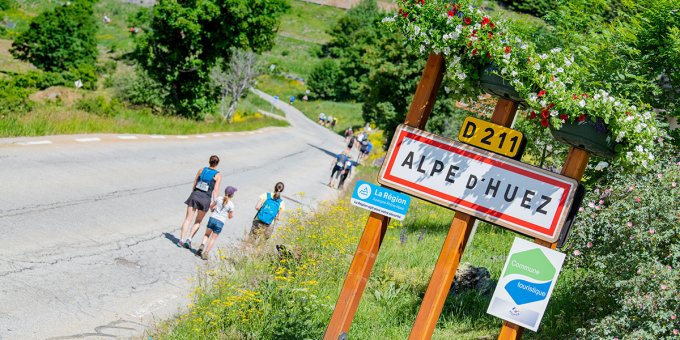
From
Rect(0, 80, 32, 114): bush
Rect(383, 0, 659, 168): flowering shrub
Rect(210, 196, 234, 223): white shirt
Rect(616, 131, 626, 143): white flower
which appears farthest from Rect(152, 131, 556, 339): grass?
Rect(0, 80, 32, 114): bush

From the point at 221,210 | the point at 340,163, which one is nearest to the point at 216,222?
the point at 221,210

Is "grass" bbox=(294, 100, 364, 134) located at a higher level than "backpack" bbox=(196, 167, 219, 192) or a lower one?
higher

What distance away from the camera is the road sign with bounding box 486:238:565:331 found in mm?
5957

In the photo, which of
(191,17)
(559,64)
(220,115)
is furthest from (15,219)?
(220,115)

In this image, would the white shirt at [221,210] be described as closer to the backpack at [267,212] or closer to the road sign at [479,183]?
the backpack at [267,212]

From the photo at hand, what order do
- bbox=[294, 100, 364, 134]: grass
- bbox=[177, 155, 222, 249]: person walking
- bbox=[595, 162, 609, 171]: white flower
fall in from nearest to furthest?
bbox=[595, 162, 609, 171]: white flower < bbox=[177, 155, 222, 249]: person walking < bbox=[294, 100, 364, 134]: grass

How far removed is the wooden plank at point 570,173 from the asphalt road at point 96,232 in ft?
13.9

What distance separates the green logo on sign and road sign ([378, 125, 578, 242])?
0.58ft

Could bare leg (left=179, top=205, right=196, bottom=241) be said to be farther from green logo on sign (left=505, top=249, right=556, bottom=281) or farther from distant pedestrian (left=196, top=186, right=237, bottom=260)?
green logo on sign (left=505, top=249, right=556, bottom=281)

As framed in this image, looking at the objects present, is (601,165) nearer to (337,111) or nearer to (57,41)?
(57,41)

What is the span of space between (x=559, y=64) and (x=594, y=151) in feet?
2.57

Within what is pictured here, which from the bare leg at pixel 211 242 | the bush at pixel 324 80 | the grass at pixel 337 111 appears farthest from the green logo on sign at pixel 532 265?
the bush at pixel 324 80

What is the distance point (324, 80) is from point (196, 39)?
60.2 metres

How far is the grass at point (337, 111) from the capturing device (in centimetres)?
8038
